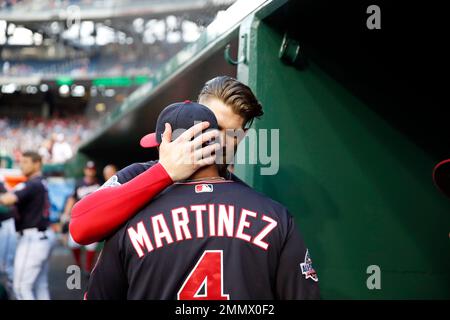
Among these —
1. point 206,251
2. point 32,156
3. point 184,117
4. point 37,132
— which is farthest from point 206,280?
point 37,132

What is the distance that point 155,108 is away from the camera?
5.61 m

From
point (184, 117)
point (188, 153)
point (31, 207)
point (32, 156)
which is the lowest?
point (31, 207)

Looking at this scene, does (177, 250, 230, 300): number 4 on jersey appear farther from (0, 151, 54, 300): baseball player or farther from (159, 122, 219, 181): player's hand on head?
(0, 151, 54, 300): baseball player

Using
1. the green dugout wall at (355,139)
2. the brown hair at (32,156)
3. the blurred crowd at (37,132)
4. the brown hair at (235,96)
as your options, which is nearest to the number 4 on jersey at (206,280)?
the brown hair at (235,96)

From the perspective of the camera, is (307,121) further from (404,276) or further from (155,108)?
(155,108)

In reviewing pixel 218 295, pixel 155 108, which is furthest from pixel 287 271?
pixel 155 108

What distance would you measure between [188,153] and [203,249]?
0.27 meters

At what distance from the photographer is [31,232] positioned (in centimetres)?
585

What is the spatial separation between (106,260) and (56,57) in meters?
38.2

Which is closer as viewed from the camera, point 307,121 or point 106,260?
point 106,260

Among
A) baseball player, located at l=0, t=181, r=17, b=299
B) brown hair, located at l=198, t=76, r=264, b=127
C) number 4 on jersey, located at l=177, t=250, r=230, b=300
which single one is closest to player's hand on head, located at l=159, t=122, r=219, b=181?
number 4 on jersey, located at l=177, t=250, r=230, b=300

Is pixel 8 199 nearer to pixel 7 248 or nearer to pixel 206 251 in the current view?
pixel 7 248

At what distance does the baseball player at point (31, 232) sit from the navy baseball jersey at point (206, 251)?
178 inches

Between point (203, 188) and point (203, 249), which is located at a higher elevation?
point (203, 188)
